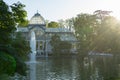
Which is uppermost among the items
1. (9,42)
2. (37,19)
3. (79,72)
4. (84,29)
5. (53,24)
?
(53,24)

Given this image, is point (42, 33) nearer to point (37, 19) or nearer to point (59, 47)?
point (37, 19)

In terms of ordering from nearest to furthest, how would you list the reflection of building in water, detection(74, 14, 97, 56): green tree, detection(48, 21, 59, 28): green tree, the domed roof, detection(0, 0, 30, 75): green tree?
detection(0, 0, 30, 75): green tree < detection(74, 14, 97, 56): green tree < the reflection of building in water < the domed roof < detection(48, 21, 59, 28): green tree

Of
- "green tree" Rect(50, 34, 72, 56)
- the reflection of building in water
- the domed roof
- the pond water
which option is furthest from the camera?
the domed roof

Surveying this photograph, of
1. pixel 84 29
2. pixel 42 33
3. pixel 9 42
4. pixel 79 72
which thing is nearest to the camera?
pixel 9 42

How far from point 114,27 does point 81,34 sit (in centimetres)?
3317

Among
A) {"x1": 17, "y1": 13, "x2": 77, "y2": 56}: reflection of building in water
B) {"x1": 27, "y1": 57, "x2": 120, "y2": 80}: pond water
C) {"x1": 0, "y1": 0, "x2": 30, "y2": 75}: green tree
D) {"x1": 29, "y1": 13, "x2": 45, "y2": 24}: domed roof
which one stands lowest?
{"x1": 27, "y1": 57, "x2": 120, "y2": 80}: pond water

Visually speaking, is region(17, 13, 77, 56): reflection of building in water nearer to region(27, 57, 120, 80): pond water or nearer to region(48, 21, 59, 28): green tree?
region(48, 21, 59, 28): green tree

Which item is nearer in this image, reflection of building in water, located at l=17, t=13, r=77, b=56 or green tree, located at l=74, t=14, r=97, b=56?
green tree, located at l=74, t=14, r=97, b=56

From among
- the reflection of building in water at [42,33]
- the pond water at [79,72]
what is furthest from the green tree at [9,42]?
the reflection of building in water at [42,33]

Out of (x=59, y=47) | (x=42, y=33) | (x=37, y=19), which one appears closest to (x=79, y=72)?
(x=59, y=47)

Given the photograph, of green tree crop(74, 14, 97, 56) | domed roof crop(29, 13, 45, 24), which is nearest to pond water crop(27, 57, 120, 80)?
green tree crop(74, 14, 97, 56)

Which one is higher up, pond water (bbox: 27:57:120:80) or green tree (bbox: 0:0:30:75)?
green tree (bbox: 0:0:30:75)

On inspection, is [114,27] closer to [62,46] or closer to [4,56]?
[4,56]

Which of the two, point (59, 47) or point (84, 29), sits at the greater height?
point (84, 29)
